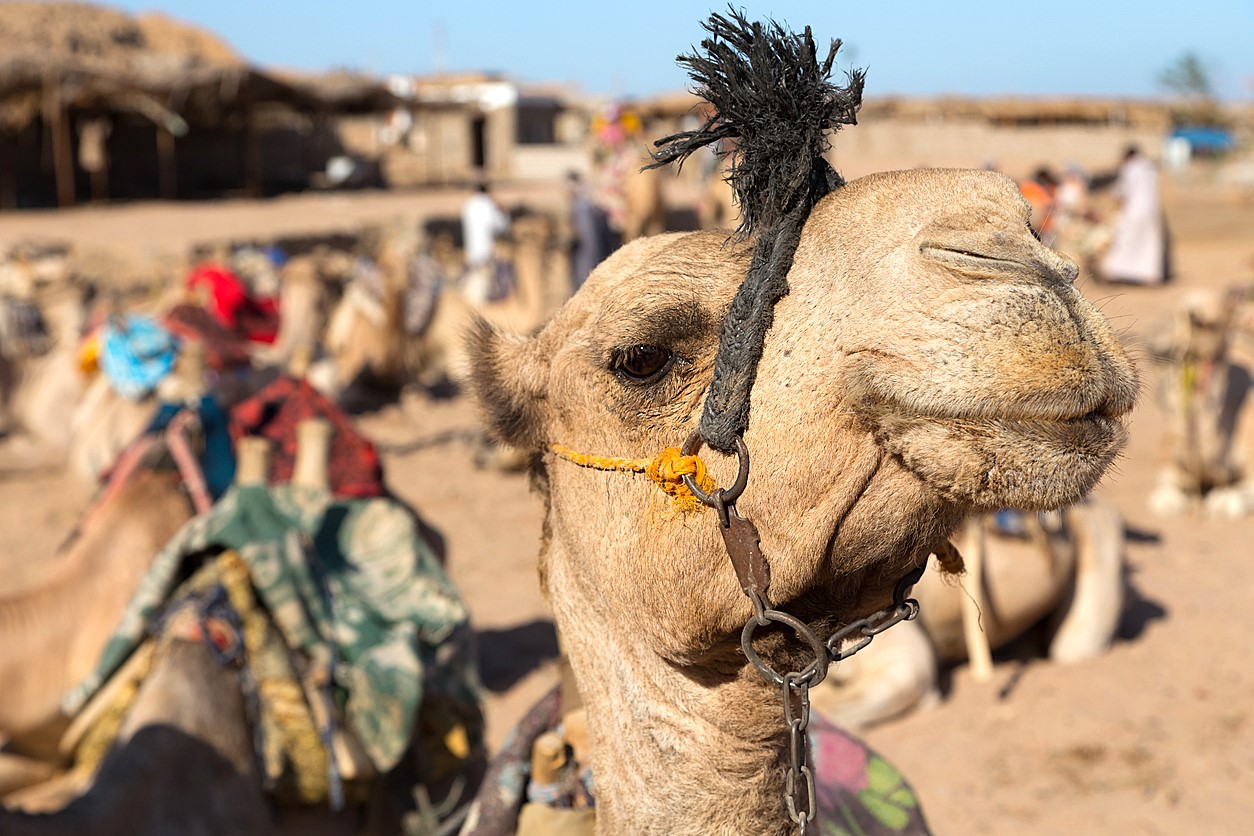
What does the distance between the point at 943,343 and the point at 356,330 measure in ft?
34.0

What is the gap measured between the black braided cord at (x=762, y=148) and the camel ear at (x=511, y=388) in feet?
1.29

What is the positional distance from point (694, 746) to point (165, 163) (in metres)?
24.0

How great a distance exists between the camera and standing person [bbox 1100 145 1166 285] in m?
15.4

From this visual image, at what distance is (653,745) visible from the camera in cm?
155

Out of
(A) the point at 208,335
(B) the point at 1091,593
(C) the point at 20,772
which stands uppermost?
(A) the point at 208,335

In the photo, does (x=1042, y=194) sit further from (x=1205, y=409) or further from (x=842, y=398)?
(x=842, y=398)

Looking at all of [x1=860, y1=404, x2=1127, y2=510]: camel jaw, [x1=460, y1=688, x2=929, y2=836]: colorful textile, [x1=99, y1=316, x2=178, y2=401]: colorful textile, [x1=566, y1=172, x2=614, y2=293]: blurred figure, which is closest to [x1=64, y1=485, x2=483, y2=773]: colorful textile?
[x1=460, y1=688, x2=929, y2=836]: colorful textile

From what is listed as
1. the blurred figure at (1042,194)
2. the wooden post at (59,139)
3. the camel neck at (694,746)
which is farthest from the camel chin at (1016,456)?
the wooden post at (59,139)

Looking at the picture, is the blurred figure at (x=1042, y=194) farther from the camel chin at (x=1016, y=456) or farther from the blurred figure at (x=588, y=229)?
the camel chin at (x=1016, y=456)

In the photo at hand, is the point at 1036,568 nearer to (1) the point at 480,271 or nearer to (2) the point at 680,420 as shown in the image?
(2) the point at 680,420

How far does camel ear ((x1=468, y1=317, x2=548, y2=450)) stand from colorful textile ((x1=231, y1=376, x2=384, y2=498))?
94.2 inches

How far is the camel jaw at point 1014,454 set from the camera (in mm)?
1147

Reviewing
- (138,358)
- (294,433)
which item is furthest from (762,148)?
(138,358)

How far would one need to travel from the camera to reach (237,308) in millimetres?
8336
